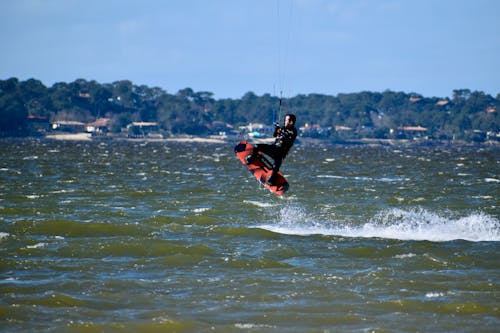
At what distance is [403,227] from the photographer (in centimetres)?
2261

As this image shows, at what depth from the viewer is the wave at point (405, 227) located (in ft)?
68.8

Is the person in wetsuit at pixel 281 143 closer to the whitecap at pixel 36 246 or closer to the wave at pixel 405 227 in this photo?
the wave at pixel 405 227

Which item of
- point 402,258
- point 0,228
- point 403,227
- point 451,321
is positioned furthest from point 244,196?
point 451,321

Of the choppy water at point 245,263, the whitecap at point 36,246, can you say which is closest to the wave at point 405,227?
the choppy water at point 245,263

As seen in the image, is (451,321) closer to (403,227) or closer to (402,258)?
(402,258)

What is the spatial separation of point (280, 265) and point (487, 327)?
5.10 metres

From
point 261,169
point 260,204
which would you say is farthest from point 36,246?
point 260,204

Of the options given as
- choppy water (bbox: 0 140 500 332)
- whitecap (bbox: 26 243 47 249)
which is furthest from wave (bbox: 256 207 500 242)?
whitecap (bbox: 26 243 47 249)

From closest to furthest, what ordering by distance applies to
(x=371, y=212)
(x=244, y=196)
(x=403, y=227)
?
(x=403, y=227), (x=371, y=212), (x=244, y=196)

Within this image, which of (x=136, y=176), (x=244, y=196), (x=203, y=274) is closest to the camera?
(x=203, y=274)

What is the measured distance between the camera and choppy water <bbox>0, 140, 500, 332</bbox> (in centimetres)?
1290

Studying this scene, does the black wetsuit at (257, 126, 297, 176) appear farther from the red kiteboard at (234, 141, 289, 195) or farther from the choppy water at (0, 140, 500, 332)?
the choppy water at (0, 140, 500, 332)

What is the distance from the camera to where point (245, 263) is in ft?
55.3

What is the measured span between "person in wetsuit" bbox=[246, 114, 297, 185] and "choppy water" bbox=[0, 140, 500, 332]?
1.93m
